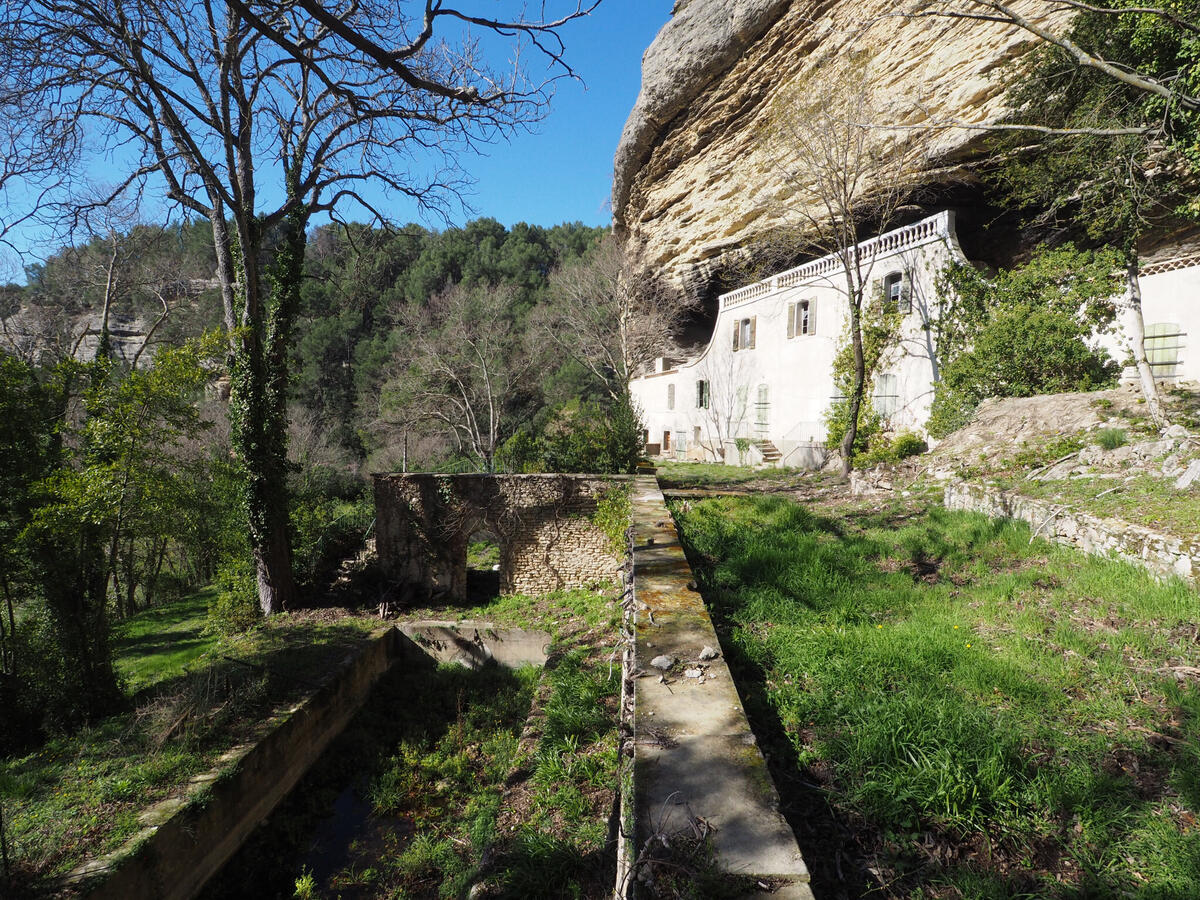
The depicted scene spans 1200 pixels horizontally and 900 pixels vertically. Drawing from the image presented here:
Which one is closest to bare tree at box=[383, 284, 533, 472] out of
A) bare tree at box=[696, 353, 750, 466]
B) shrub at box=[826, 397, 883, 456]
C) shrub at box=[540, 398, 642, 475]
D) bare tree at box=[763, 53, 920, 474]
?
bare tree at box=[696, 353, 750, 466]

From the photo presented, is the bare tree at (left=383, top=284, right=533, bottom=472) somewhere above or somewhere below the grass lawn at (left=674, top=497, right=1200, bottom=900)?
above

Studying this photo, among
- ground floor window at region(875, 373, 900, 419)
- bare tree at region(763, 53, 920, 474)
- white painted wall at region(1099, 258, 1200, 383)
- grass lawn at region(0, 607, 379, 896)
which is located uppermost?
bare tree at region(763, 53, 920, 474)

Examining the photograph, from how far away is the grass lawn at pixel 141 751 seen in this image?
4.64m

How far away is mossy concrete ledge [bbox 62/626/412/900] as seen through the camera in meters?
4.50

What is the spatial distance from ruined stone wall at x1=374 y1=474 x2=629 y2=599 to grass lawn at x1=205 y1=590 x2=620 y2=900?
94cm

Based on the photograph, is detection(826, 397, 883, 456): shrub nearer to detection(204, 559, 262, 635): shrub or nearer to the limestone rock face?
the limestone rock face

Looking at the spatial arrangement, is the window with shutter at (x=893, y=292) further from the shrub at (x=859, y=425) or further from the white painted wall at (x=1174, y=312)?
the white painted wall at (x=1174, y=312)

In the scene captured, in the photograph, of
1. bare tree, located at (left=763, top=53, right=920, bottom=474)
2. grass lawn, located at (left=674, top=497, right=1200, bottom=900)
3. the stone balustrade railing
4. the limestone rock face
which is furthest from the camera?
the stone balustrade railing

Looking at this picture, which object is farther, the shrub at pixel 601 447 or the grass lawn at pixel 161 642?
the shrub at pixel 601 447

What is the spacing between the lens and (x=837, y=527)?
19.9ft

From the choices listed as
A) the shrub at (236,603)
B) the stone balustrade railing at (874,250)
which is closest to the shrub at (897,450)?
the stone balustrade railing at (874,250)

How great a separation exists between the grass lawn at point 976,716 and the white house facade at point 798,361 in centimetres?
980

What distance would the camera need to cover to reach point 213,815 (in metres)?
5.49

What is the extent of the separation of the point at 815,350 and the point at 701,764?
15.8 meters
